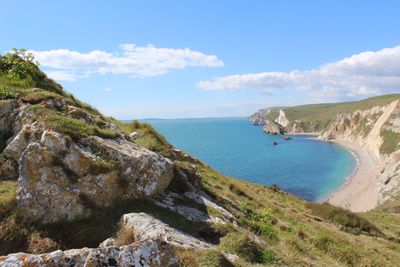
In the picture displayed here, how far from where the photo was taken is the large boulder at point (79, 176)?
1182 centimetres

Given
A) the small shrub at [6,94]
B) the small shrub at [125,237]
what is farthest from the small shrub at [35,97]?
the small shrub at [125,237]

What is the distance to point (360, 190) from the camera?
333 feet

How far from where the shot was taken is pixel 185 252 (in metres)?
9.77

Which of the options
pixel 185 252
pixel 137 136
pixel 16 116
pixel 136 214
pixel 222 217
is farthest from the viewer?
pixel 137 136

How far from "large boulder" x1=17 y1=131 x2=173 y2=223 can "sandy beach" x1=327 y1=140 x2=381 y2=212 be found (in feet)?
265

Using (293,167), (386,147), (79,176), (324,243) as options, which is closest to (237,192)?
(324,243)

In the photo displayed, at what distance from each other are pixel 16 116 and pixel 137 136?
9043mm

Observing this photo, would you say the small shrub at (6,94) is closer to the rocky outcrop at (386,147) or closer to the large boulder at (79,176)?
the large boulder at (79,176)

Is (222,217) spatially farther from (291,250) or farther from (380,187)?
(380,187)

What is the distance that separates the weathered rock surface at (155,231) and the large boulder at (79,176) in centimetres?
161

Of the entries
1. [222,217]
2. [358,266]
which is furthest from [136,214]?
[358,266]

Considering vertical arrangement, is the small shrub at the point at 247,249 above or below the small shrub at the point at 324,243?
above

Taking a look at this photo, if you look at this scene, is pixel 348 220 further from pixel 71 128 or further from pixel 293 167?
pixel 293 167

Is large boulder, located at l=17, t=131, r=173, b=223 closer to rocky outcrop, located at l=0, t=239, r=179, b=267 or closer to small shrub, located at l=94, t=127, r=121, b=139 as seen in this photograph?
small shrub, located at l=94, t=127, r=121, b=139
